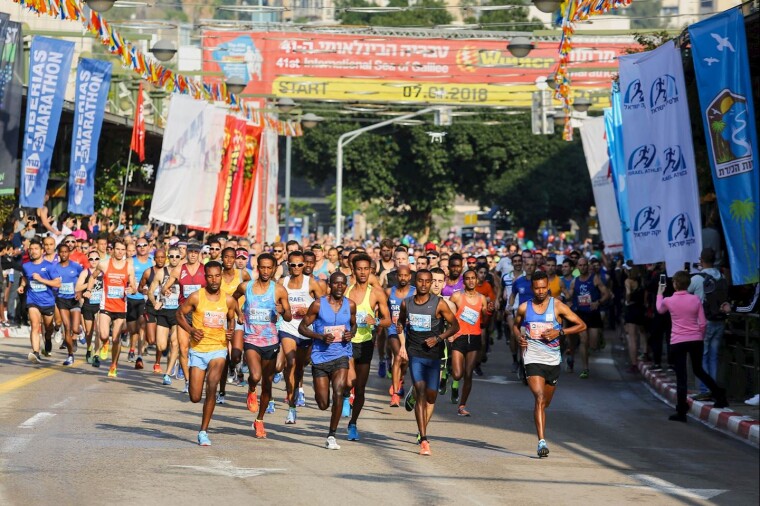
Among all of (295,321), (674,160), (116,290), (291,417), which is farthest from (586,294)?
(291,417)

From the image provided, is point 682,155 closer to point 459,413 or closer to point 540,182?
point 459,413

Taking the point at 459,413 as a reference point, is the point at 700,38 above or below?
above

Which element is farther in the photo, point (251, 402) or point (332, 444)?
point (251, 402)

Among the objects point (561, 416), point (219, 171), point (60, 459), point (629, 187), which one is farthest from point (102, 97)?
point (60, 459)

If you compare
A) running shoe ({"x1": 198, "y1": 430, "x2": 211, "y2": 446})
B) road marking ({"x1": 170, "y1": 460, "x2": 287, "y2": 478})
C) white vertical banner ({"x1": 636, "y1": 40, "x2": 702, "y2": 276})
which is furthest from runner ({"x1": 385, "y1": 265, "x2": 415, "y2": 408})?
road marking ({"x1": 170, "y1": 460, "x2": 287, "y2": 478})

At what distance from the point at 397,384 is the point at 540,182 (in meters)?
58.6

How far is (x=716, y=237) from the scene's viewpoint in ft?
67.3

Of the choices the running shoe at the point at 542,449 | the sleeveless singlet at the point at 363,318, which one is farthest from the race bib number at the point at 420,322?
the running shoe at the point at 542,449

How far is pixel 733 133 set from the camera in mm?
15820

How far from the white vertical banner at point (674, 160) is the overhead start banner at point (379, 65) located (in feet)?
115

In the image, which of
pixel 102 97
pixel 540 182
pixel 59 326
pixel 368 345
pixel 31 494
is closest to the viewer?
pixel 31 494

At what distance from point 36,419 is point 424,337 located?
13.0ft

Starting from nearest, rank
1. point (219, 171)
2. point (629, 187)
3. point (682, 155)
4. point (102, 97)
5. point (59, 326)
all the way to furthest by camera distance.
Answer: point (682, 155) → point (629, 187) → point (59, 326) → point (102, 97) → point (219, 171)

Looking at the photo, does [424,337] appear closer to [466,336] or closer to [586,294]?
[466,336]
